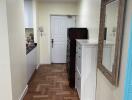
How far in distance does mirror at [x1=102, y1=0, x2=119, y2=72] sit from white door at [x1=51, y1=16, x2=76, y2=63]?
11.5 ft

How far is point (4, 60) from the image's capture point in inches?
83.4

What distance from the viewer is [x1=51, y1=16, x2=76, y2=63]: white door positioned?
17.7ft

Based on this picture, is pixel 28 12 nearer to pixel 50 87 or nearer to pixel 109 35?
pixel 50 87

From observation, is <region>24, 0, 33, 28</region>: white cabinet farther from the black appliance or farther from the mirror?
the mirror

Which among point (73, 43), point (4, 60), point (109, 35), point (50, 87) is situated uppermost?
point (109, 35)

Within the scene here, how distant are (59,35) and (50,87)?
2.59m

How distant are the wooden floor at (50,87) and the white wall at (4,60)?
774 mm

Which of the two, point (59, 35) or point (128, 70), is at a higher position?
point (59, 35)

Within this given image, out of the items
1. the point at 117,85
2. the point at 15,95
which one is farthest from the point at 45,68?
the point at 117,85

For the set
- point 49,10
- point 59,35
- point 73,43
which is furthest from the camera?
point 59,35

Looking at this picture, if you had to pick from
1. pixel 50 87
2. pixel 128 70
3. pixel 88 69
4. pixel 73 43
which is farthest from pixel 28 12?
pixel 128 70

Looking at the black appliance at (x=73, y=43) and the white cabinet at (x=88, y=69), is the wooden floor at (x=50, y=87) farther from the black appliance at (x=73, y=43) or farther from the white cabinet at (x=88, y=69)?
the white cabinet at (x=88, y=69)

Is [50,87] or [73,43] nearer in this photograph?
[73,43]

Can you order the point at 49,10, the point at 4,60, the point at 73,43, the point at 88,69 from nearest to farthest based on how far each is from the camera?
the point at 4,60
the point at 88,69
the point at 73,43
the point at 49,10
